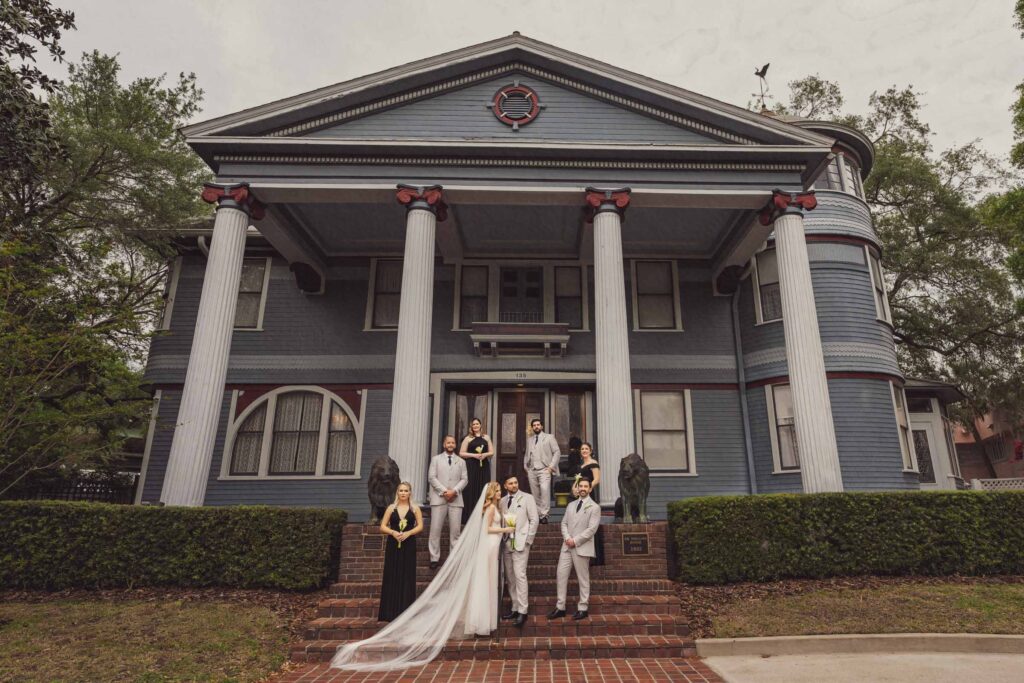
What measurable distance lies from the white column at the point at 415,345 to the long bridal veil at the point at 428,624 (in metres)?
3.21

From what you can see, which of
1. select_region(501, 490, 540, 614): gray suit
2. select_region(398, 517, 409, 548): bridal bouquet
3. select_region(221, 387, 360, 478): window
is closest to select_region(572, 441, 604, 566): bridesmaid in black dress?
select_region(501, 490, 540, 614): gray suit

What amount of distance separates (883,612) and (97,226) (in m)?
19.5

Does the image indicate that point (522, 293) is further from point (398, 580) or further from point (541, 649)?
point (541, 649)

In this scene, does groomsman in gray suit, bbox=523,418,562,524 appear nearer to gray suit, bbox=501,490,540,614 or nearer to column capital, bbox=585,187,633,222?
gray suit, bbox=501,490,540,614

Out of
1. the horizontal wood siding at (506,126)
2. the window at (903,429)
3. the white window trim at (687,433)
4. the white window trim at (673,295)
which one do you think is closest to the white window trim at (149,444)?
the horizontal wood siding at (506,126)

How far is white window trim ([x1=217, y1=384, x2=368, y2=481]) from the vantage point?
Answer: 14688 millimetres

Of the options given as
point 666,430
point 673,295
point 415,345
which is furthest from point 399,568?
point 673,295

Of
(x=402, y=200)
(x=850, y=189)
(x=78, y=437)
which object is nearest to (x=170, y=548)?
(x=78, y=437)

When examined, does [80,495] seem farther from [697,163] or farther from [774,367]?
[774,367]

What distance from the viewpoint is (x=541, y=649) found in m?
6.97

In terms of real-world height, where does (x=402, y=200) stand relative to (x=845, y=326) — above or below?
above

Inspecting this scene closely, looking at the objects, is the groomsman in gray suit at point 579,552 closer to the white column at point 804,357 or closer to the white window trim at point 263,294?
the white column at point 804,357

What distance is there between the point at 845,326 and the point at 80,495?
19.1 metres

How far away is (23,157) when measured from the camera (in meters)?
12.4
